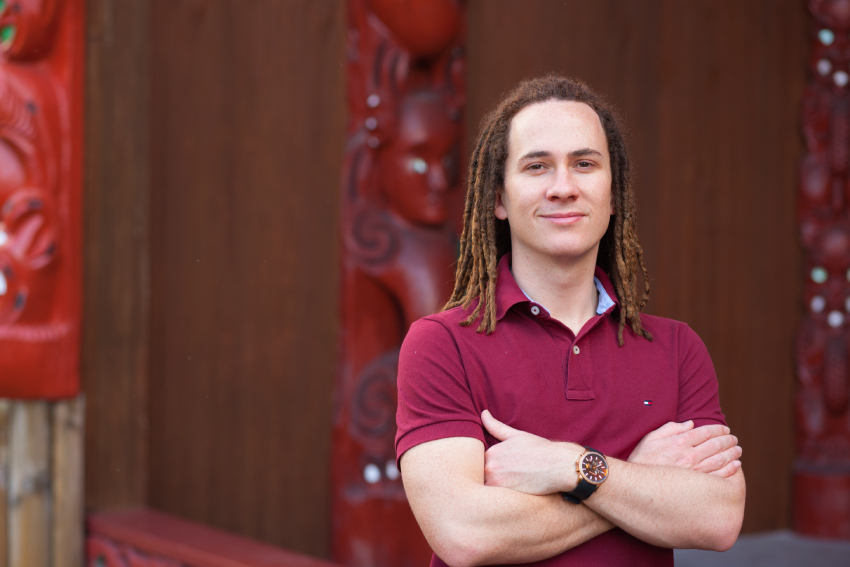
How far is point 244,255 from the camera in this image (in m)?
3.79

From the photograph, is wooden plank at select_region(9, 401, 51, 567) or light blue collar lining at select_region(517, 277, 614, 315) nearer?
light blue collar lining at select_region(517, 277, 614, 315)

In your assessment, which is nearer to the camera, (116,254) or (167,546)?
(167,546)

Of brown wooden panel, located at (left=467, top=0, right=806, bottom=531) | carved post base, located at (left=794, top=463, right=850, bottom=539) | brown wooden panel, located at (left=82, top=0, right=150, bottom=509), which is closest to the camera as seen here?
brown wooden panel, located at (left=82, top=0, right=150, bottom=509)

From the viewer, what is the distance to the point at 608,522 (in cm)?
143

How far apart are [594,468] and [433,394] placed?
0.85ft

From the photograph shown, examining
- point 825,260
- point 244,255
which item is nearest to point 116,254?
point 244,255

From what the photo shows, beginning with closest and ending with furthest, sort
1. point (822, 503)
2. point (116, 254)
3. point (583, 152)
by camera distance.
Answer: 1. point (583, 152)
2. point (116, 254)
3. point (822, 503)

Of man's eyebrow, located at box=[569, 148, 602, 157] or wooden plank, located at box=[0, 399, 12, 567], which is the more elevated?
man's eyebrow, located at box=[569, 148, 602, 157]

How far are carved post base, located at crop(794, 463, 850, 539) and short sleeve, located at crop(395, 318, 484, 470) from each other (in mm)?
3931

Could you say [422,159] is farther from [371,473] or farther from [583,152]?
[583,152]

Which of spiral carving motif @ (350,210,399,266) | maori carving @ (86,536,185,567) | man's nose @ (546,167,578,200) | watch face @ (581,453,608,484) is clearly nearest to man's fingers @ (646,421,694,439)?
watch face @ (581,453,608,484)

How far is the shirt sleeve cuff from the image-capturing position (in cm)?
141

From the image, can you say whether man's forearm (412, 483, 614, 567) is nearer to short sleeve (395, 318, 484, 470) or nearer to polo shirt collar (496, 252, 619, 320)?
short sleeve (395, 318, 484, 470)

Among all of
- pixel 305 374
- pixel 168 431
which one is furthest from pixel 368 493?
pixel 168 431
